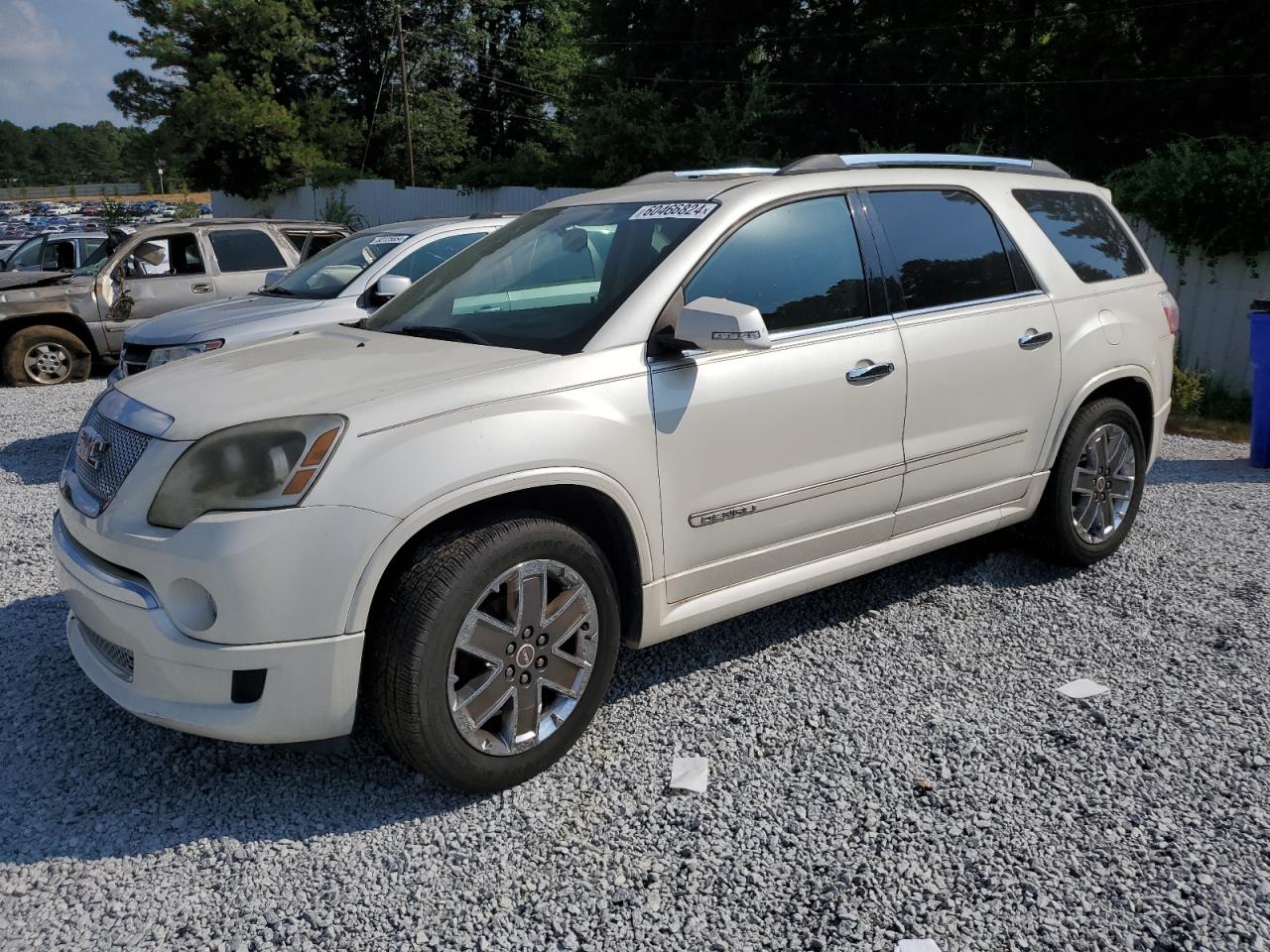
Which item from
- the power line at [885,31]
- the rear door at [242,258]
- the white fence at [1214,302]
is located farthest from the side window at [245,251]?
the power line at [885,31]

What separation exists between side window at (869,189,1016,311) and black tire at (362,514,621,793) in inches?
73.8

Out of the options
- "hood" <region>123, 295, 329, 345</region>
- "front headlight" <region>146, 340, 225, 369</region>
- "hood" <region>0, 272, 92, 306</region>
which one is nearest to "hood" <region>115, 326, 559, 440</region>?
"front headlight" <region>146, 340, 225, 369</region>

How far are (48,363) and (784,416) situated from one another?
34.3 feet

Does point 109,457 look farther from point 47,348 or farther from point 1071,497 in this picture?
point 47,348

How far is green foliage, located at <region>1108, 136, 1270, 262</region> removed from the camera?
46.4 ft

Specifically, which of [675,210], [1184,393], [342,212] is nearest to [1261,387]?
[1184,393]

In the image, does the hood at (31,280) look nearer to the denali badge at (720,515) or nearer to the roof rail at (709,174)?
the roof rail at (709,174)

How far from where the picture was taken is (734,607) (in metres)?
3.65

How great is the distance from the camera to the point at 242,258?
11.2 meters

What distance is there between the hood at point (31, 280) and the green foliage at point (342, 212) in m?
20.5

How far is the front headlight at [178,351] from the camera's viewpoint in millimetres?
7199

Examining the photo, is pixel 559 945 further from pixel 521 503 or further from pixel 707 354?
pixel 707 354

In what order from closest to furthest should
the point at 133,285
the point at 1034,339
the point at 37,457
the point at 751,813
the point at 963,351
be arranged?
1. the point at 751,813
2. the point at 963,351
3. the point at 1034,339
4. the point at 37,457
5. the point at 133,285

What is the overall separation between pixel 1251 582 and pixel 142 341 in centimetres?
721
